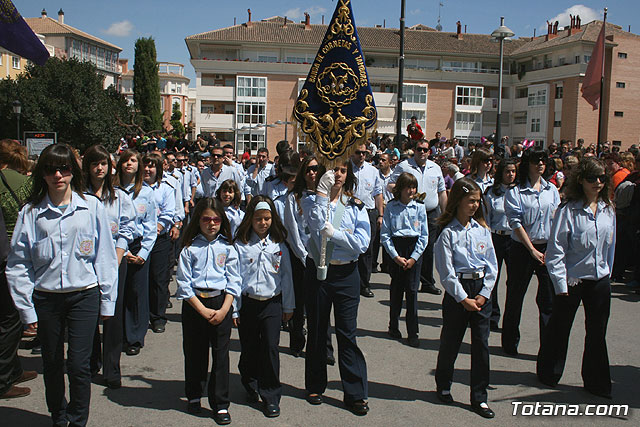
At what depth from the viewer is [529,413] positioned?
194 inches

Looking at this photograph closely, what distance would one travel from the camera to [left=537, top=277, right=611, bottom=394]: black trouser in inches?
209

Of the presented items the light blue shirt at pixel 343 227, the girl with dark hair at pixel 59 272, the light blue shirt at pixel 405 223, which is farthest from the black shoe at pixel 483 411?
the girl with dark hair at pixel 59 272

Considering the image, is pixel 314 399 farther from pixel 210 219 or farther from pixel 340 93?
pixel 340 93

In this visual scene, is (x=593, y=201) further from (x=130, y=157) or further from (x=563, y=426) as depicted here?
(x=130, y=157)

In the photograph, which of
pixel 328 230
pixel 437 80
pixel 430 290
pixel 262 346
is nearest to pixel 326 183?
pixel 328 230

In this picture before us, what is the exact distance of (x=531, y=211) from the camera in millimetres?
6512

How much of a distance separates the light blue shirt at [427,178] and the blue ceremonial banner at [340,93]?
393 centimetres

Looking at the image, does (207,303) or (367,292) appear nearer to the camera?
(207,303)

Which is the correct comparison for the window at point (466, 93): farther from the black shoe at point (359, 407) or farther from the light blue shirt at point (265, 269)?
the black shoe at point (359, 407)

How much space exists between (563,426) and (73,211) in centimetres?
416

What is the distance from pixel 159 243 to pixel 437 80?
58.7 meters

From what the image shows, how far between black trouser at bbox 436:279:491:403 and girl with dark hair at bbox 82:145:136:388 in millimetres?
2926

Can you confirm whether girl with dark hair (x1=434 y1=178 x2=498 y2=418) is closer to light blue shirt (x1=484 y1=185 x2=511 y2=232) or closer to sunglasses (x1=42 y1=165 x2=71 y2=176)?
light blue shirt (x1=484 y1=185 x2=511 y2=232)

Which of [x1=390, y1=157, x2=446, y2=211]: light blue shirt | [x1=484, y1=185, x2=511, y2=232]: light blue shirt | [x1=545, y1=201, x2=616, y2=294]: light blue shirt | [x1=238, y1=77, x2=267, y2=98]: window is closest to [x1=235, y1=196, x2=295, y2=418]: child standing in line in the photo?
[x1=545, y1=201, x2=616, y2=294]: light blue shirt
